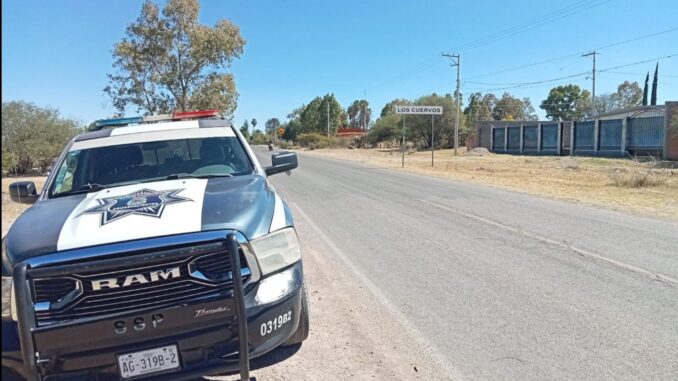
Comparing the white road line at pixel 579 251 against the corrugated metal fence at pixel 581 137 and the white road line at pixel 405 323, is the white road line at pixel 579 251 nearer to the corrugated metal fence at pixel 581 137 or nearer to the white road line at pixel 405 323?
the white road line at pixel 405 323

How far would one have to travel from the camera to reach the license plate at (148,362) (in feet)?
8.80

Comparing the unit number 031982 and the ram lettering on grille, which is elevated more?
the ram lettering on grille

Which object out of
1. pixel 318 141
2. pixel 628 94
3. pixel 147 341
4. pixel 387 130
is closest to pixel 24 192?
pixel 147 341

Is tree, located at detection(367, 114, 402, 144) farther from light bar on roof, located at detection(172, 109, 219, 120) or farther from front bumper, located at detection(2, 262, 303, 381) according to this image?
front bumper, located at detection(2, 262, 303, 381)

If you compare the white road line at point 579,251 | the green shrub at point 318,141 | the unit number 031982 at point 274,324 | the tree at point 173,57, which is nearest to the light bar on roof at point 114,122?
the unit number 031982 at point 274,324

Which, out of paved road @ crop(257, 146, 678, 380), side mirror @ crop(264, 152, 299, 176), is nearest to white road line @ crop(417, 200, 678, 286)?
paved road @ crop(257, 146, 678, 380)

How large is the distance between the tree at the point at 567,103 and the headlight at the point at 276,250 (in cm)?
11355

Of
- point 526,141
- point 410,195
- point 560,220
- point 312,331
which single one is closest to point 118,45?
point 410,195

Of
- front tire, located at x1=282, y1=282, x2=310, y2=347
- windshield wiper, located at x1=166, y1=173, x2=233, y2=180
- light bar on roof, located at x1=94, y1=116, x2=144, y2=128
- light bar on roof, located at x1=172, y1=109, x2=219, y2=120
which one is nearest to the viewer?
front tire, located at x1=282, y1=282, x2=310, y2=347

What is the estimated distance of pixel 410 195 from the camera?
46.3 ft

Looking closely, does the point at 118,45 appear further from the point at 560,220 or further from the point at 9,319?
the point at 9,319

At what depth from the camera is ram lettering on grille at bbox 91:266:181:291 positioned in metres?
2.68

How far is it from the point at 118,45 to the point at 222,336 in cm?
2678

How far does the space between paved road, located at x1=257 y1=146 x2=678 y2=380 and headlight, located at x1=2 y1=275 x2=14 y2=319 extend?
2.78m
